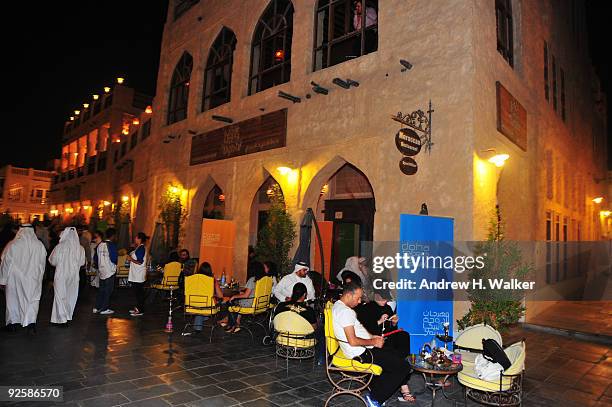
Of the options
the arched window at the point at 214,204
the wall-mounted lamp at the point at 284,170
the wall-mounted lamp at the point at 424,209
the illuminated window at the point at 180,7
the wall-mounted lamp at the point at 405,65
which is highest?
the illuminated window at the point at 180,7

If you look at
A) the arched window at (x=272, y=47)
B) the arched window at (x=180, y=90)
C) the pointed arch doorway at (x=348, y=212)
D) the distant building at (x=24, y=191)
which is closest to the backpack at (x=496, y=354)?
the pointed arch doorway at (x=348, y=212)

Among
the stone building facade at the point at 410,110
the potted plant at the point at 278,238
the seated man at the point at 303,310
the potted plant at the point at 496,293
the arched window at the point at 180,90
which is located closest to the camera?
the seated man at the point at 303,310

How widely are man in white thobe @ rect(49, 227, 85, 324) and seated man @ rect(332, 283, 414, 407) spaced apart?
586 centimetres

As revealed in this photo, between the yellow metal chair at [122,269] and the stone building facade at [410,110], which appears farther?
the yellow metal chair at [122,269]

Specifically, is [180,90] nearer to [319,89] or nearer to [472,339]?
[319,89]

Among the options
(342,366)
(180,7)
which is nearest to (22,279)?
(342,366)

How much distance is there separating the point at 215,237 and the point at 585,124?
57.1ft

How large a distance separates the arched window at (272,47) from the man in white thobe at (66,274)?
725 centimetres

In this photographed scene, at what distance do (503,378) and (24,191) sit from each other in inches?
1970

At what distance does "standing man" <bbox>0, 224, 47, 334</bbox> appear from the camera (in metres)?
6.85

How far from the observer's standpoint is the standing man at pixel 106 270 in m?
8.64

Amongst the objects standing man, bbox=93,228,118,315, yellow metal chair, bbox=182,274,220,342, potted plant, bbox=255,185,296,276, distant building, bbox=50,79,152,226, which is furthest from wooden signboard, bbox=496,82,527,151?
distant building, bbox=50,79,152,226

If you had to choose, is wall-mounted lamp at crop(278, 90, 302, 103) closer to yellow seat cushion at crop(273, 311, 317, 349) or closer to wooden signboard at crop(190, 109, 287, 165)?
wooden signboard at crop(190, 109, 287, 165)

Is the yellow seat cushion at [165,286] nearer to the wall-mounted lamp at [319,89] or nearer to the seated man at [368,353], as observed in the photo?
the seated man at [368,353]
